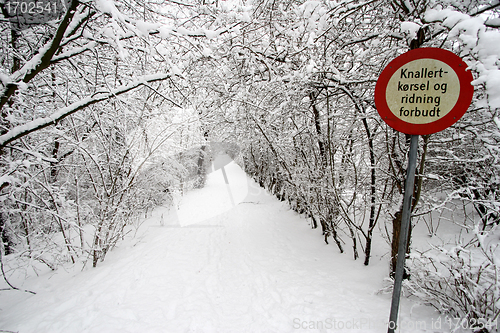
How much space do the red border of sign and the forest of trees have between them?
0.29 ft

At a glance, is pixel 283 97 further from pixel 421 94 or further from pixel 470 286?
pixel 470 286

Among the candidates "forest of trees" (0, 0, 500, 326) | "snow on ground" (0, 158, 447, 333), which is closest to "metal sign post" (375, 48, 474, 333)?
"forest of trees" (0, 0, 500, 326)

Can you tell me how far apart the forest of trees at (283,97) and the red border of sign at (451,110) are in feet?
0.29

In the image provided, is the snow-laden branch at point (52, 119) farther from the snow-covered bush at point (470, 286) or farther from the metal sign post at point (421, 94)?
the snow-covered bush at point (470, 286)

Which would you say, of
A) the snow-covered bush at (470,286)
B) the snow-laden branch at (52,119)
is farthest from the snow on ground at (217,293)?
the snow-laden branch at (52,119)

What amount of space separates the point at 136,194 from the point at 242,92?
3.55m

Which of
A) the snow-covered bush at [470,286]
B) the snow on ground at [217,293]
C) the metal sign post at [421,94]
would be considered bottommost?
the snow on ground at [217,293]

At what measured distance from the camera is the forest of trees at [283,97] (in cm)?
202

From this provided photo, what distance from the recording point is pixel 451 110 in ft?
4.82

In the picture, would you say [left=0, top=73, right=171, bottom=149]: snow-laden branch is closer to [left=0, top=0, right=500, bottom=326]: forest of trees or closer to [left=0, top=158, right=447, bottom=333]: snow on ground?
Answer: [left=0, top=0, right=500, bottom=326]: forest of trees

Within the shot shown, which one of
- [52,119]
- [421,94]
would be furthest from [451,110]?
[52,119]

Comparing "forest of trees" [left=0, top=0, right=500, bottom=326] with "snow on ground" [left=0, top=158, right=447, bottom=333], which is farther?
"snow on ground" [left=0, top=158, right=447, bottom=333]

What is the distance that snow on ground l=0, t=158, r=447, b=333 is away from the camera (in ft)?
8.46

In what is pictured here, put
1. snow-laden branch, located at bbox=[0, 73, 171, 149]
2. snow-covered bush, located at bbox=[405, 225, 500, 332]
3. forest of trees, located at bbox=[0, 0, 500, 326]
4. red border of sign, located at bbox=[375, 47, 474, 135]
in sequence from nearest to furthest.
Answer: red border of sign, located at bbox=[375, 47, 474, 135], snow-covered bush, located at bbox=[405, 225, 500, 332], forest of trees, located at bbox=[0, 0, 500, 326], snow-laden branch, located at bbox=[0, 73, 171, 149]
